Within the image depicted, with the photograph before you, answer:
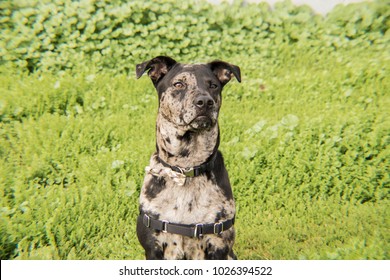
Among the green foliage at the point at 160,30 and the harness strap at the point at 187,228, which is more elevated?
the green foliage at the point at 160,30

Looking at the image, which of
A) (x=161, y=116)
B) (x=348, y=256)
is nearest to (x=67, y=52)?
(x=161, y=116)

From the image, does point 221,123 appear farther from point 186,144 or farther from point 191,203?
point 191,203

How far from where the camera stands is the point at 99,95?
681 cm

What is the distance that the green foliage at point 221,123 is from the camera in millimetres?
4645

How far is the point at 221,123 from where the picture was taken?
6.22 m

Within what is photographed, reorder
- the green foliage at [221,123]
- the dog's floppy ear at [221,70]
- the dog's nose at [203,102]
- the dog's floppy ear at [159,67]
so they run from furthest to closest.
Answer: the green foliage at [221,123] < the dog's floppy ear at [221,70] < the dog's floppy ear at [159,67] < the dog's nose at [203,102]

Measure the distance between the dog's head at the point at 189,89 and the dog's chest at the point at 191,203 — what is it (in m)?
0.49

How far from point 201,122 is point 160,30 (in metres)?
4.91

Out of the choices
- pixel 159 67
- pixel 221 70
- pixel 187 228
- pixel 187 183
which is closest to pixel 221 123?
pixel 221 70

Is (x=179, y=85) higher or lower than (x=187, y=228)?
higher

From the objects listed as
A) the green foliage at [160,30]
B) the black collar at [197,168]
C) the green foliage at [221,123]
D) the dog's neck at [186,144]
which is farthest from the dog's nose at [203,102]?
the green foliage at [160,30]

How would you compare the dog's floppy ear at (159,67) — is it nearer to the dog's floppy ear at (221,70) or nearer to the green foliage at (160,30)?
the dog's floppy ear at (221,70)
